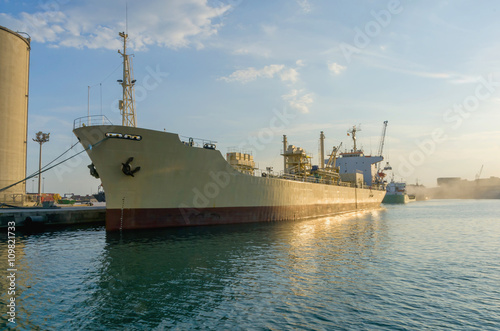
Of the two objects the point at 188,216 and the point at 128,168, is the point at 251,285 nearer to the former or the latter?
the point at 128,168

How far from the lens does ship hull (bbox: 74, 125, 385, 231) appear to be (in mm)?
18516

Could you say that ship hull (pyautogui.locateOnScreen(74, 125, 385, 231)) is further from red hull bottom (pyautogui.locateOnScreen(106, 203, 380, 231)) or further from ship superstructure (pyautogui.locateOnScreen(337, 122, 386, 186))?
ship superstructure (pyautogui.locateOnScreen(337, 122, 386, 186))

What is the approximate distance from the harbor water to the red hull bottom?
8.77 ft

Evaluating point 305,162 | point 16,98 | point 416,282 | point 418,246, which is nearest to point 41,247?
point 416,282

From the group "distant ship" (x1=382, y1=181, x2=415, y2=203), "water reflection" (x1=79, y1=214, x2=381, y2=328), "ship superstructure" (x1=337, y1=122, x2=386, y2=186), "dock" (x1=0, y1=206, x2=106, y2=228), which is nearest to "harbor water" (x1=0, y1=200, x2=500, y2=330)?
"water reflection" (x1=79, y1=214, x2=381, y2=328)

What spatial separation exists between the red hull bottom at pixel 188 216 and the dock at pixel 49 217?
808cm

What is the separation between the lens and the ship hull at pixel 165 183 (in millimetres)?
18516

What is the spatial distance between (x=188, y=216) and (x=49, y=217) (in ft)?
39.0

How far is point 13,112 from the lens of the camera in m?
31.6

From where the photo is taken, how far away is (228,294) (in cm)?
865

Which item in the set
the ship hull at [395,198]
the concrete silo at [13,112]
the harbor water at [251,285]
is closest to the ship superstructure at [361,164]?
the ship hull at [395,198]

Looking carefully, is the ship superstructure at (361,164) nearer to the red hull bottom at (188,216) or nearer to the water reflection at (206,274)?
the red hull bottom at (188,216)

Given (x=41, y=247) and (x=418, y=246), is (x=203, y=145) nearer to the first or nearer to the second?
(x=41, y=247)

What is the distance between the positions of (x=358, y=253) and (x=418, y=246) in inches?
173
